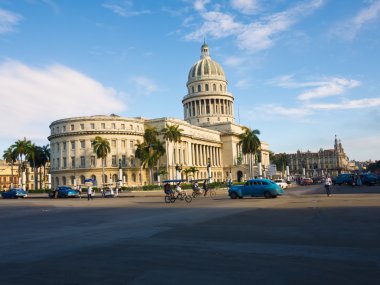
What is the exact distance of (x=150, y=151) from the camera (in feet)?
287

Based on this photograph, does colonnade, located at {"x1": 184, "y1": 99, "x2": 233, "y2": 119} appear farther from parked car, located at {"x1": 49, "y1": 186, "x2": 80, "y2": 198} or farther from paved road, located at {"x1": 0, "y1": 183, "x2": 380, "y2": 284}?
paved road, located at {"x1": 0, "y1": 183, "x2": 380, "y2": 284}

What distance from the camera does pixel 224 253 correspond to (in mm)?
10219

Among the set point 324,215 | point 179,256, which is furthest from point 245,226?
point 179,256

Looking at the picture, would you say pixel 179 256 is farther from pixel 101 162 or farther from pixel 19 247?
pixel 101 162

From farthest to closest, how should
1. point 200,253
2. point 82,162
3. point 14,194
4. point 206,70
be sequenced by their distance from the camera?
point 206,70 → point 82,162 → point 14,194 → point 200,253

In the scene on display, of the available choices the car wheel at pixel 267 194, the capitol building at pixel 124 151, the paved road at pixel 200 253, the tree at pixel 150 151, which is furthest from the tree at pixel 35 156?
the paved road at pixel 200 253

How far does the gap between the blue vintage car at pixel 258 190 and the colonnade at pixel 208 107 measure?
104m

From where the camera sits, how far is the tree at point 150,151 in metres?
83.1

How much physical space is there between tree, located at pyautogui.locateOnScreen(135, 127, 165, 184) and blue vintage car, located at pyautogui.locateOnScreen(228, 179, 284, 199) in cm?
4858

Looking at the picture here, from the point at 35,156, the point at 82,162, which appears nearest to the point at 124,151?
the point at 82,162

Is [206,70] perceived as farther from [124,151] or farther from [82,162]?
[82,162]

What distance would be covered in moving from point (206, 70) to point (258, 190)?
11102 centimetres

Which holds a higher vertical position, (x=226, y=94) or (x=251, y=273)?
(x=226, y=94)

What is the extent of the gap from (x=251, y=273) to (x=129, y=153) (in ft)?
294
